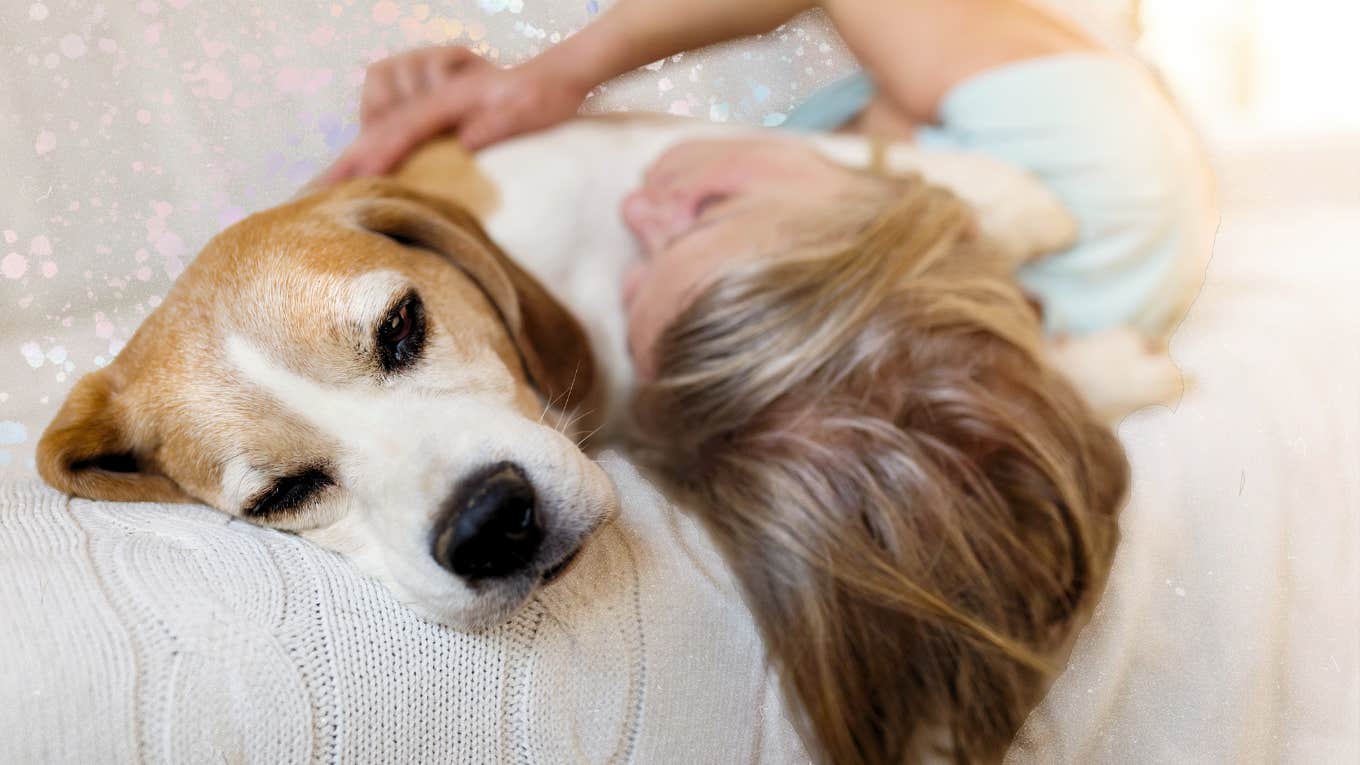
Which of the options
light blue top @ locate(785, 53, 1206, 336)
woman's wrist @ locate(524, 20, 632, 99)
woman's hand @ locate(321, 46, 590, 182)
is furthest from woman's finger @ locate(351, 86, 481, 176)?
light blue top @ locate(785, 53, 1206, 336)

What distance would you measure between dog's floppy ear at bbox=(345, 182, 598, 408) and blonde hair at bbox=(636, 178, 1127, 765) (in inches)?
11.0

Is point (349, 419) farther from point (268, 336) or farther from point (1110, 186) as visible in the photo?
point (1110, 186)

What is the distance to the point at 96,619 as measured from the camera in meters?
0.60

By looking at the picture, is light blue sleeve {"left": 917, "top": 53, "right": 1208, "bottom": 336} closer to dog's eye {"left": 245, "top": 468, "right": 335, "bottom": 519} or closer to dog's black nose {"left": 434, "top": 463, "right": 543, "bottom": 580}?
dog's black nose {"left": 434, "top": 463, "right": 543, "bottom": 580}

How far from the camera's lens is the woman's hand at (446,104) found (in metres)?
1.08

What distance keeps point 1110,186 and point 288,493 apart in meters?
0.80

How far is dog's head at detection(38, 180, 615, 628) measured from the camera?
0.73 metres

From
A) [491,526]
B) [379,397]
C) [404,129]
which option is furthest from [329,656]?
[404,129]

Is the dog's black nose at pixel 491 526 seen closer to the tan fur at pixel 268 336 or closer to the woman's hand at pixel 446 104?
the tan fur at pixel 268 336

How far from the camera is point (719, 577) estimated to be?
75cm

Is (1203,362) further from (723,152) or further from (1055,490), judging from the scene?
(723,152)

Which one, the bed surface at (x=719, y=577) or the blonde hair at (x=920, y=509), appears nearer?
the bed surface at (x=719, y=577)

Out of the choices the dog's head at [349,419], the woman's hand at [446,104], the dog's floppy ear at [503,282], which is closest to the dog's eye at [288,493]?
the dog's head at [349,419]

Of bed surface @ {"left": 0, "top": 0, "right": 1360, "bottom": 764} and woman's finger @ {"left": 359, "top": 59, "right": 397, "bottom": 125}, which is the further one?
woman's finger @ {"left": 359, "top": 59, "right": 397, "bottom": 125}
